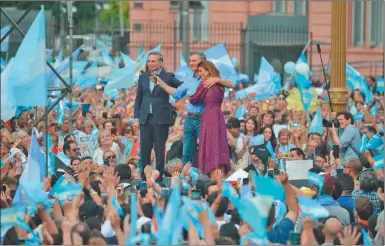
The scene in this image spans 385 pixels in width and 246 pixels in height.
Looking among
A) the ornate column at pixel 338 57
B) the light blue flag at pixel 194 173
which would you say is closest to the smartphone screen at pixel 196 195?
the light blue flag at pixel 194 173

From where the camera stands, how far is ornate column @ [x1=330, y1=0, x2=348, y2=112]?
60.5 feet

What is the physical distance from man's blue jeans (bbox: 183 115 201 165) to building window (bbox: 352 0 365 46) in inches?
936

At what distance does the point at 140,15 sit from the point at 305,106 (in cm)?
1864

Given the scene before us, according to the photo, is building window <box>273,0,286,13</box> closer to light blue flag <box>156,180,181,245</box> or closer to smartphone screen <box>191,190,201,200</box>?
smartphone screen <box>191,190,201,200</box>

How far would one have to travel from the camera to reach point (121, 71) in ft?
65.5

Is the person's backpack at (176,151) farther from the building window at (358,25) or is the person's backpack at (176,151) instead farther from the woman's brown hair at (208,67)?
the building window at (358,25)

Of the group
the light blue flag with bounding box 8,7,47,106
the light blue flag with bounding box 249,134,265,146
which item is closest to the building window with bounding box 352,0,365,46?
the light blue flag with bounding box 249,134,265,146

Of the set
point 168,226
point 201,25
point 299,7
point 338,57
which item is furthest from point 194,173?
point 299,7

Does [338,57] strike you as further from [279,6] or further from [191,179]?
[279,6]

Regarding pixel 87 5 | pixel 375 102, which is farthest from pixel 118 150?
pixel 87 5

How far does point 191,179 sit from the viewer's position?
12.3 metres

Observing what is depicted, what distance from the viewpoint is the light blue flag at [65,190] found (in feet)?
33.1

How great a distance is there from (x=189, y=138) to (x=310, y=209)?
4798 millimetres

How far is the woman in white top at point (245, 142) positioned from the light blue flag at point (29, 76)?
429 centimetres
